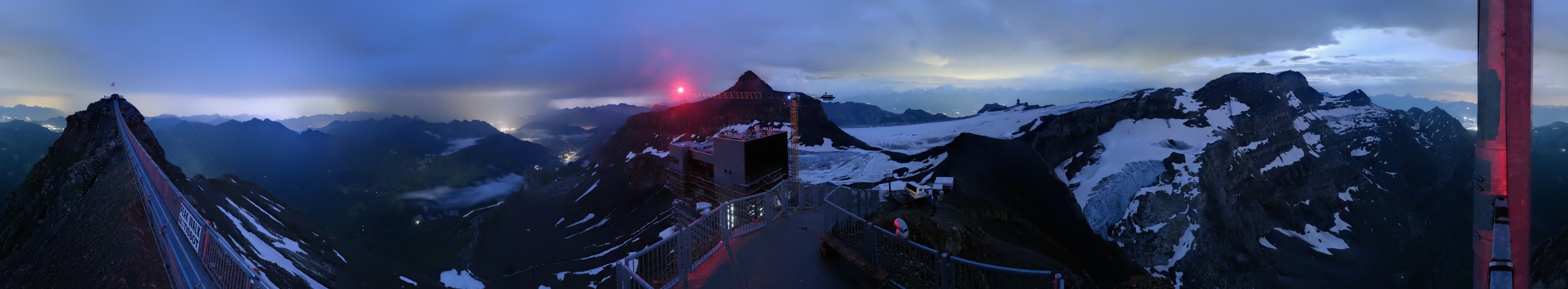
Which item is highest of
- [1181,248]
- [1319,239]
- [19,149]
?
[19,149]

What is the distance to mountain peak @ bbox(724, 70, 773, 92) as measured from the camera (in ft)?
332

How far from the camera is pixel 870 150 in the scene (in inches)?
2635

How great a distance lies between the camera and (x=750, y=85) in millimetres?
103062

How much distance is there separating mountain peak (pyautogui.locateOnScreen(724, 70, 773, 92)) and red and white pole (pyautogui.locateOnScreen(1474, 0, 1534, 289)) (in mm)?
96596

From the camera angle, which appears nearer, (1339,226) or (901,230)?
(901,230)

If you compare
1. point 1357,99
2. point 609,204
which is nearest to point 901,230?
point 609,204

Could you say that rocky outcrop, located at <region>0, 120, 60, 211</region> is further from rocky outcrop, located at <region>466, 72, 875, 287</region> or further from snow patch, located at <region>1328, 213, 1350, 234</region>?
snow patch, located at <region>1328, 213, 1350, 234</region>

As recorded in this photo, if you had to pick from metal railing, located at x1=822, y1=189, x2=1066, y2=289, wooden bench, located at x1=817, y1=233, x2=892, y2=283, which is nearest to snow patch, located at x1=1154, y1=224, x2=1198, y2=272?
metal railing, located at x1=822, y1=189, x2=1066, y2=289

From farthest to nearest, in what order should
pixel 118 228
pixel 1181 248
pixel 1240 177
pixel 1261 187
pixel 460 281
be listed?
pixel 1261 187, pixel 1240 177, pixel 460 281, pixel 1181 248, pixel 118 228

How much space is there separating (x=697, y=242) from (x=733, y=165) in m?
25.3

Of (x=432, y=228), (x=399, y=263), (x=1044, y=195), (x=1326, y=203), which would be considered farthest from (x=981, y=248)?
(x=432, y=228)

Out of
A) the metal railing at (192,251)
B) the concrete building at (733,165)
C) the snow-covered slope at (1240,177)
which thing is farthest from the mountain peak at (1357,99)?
the metal railing at (192,251)

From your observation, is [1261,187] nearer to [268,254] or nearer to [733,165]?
[733,165]

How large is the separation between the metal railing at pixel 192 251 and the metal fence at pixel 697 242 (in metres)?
4.78
